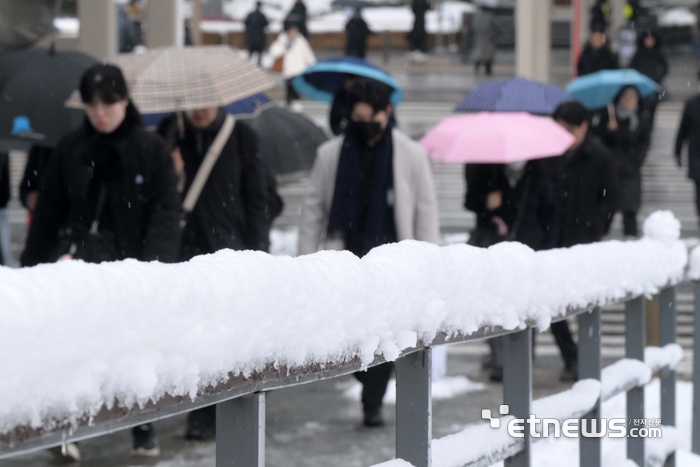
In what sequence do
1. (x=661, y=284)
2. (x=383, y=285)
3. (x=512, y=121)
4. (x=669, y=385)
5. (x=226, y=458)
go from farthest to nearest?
(x=512, y=121)
(x=669, y=385)
(x=661, y=284)
(x=383, y=285)
(x=226, y=458)

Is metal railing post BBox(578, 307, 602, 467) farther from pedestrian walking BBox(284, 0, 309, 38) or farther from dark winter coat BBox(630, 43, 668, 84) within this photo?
pedestrian walking BBox(284, 0, 309, 38)

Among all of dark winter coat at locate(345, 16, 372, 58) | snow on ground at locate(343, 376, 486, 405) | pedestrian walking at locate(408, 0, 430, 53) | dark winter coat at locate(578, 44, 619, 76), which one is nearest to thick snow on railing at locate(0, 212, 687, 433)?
snow on ground at locate(343, 376, 486, 405)

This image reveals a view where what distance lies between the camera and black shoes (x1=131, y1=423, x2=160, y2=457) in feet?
16.3

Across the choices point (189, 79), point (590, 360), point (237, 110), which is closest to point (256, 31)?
point (237, 110)

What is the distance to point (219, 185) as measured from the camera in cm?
554

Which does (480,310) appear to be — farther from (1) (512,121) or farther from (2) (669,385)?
(1) (512,121)

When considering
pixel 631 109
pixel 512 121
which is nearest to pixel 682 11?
pixel 631 109

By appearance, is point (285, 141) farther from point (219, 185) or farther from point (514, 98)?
point (219, 185)

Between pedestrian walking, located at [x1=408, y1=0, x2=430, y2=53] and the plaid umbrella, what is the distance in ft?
79.7

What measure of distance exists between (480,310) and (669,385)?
2211 mm

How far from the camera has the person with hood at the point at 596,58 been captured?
1492 cm

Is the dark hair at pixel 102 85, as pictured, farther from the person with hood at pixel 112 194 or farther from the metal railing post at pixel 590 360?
the metal railing post at pixel 590 360

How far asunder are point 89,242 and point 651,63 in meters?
14.5

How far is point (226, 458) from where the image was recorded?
1582 millimetres
